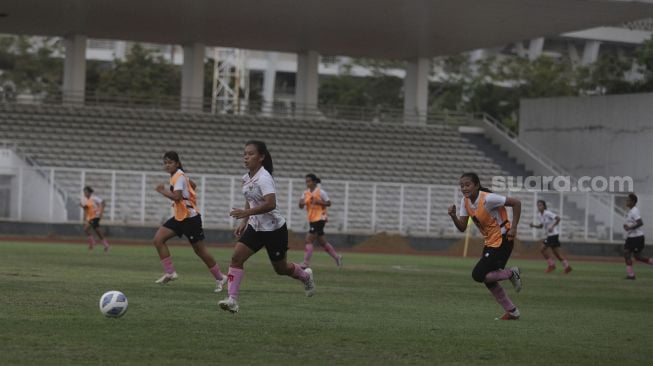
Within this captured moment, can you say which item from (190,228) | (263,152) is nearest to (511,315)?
(263,152)

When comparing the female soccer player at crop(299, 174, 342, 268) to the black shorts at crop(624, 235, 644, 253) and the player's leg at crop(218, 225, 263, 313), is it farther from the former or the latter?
the player's leg at crop(218, 225, 263, 313)

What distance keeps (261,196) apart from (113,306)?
2347 millimetres

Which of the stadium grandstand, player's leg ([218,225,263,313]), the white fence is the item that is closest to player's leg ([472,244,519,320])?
player's leg ([218,225,263,313])

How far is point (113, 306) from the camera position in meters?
13.9

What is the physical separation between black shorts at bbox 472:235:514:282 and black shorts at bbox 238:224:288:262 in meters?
2.47

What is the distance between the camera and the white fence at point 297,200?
43.1 metres

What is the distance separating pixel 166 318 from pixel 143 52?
6575 cm

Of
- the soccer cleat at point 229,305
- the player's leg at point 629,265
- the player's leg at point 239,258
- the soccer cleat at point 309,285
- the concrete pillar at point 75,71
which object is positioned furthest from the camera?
the concrete pillar at point 75,71

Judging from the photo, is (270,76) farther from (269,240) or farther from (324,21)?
(269,240)

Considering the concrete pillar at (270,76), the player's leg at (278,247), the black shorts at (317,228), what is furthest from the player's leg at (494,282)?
the concrete pillar at (270,76)

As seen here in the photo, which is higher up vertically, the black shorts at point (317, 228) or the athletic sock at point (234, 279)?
the black shorts at point (317, 228)

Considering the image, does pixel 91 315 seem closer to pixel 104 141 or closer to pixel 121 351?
pixel 121 351

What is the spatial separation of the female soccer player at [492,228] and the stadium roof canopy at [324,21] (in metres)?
27.8

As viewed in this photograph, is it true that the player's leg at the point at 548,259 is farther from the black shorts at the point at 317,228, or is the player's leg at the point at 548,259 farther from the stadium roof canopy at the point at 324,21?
the stadium roof canopy at the point at 324,21
